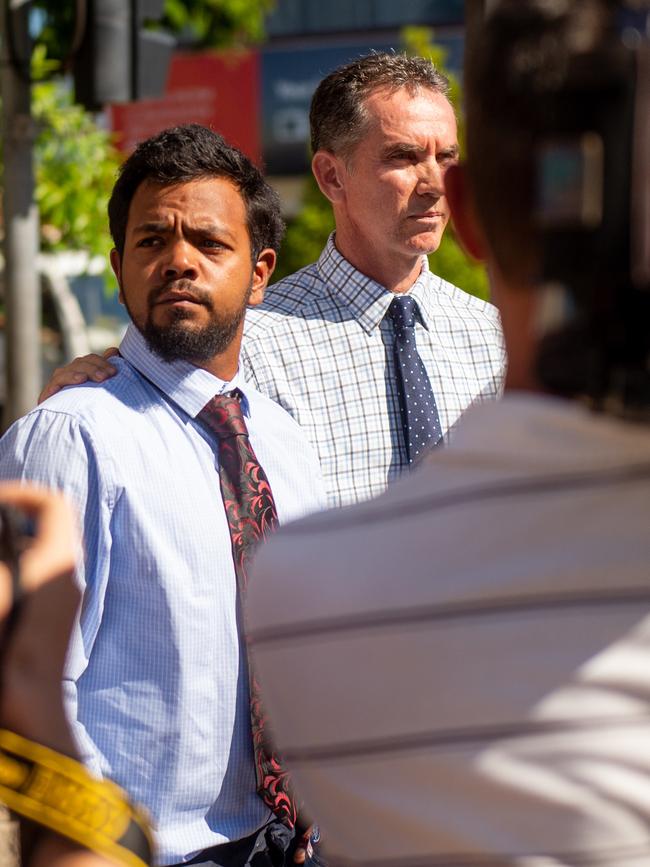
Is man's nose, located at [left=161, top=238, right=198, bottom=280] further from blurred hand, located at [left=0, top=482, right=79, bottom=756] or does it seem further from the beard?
blurred hand, located at [left=0, top=482, right=79, bottom=756]

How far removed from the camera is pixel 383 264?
3.66 meters

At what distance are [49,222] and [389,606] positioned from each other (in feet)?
23.0

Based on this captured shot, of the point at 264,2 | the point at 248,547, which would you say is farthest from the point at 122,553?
the point at 264,2

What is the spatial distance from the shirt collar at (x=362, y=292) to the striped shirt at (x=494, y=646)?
2426 mm

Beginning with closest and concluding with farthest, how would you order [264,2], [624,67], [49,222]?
[624,67], [49,222], [264,2]

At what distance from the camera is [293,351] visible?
3.49 meters

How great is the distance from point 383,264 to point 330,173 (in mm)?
392

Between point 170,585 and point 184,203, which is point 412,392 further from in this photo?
point 170,585

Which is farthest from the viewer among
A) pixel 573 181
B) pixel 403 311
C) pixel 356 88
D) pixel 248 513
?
pixel 356 88

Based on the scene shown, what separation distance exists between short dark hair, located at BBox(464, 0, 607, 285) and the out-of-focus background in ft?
7.64

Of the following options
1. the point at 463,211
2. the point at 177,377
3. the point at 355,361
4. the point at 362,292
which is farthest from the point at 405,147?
the point at 463,211

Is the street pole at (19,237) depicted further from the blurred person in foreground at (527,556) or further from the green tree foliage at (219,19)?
the green tree foliage at (219,19)

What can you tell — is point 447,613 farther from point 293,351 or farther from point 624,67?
point 293,351

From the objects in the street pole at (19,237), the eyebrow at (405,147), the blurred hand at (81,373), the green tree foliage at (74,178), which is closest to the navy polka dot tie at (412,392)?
the eyebrow at (405,147)
